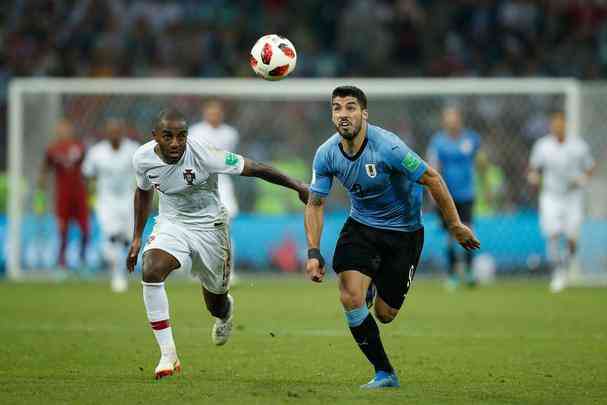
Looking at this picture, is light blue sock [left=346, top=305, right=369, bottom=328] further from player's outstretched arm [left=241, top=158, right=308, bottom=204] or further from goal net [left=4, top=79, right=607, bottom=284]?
goal net [left=4, top=79, right=607, bottom=284]

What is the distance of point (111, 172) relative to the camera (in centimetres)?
1870

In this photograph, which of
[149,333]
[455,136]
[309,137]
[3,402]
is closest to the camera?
[3,402]

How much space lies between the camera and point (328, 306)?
16000mm

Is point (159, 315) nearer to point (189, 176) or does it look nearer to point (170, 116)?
point (189, 176)

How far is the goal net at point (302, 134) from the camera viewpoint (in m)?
20.5

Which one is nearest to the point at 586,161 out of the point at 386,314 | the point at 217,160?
the point at 386,314

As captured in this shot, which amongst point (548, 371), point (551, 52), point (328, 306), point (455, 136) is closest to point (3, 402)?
→ point (548, 371)

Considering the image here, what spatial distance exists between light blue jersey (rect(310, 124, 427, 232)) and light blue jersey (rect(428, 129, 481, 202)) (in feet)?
29.9

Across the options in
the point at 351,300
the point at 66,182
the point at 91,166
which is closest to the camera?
the point at 351,300

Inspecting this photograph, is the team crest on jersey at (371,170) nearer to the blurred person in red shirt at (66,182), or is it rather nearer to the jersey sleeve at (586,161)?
the jersey sleeve at (586,161)

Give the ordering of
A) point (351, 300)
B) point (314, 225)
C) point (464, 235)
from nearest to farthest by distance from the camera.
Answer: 1. point (464, 235)
2. point (351, 300)
3. point (314, 225)

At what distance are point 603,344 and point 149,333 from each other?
4585 mm

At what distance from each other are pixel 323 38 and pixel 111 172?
8.91 m

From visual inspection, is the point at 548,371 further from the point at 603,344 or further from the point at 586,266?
the point at 586,266
